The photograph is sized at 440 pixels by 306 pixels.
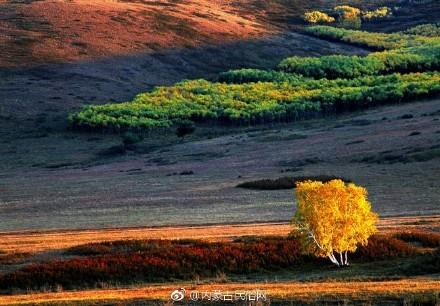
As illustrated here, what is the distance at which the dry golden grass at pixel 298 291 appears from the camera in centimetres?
2833

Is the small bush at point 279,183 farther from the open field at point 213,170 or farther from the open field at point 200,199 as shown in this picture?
the open field at point 213,170

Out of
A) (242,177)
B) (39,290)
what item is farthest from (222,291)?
(242,177)

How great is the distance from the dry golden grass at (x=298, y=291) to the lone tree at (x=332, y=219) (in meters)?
7.27

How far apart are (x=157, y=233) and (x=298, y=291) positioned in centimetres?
2499

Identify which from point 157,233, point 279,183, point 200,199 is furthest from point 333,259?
point 279,183

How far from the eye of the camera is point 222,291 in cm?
3020

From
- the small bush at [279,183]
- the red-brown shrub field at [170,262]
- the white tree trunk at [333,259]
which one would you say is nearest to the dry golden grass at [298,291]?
the red-brown shrub field at [170,262]

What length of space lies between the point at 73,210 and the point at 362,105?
108 meters

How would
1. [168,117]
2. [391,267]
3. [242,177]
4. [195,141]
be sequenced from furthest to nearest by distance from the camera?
[168,117] < [195,141] < [242,177] < [391,267]

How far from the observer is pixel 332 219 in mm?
40031

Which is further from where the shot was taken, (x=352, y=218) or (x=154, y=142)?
(x=154, y=142)

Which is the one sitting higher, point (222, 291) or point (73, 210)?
point (222, 291)

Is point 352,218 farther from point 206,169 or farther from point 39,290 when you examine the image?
point 206,169

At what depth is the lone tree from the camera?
40031 mm
